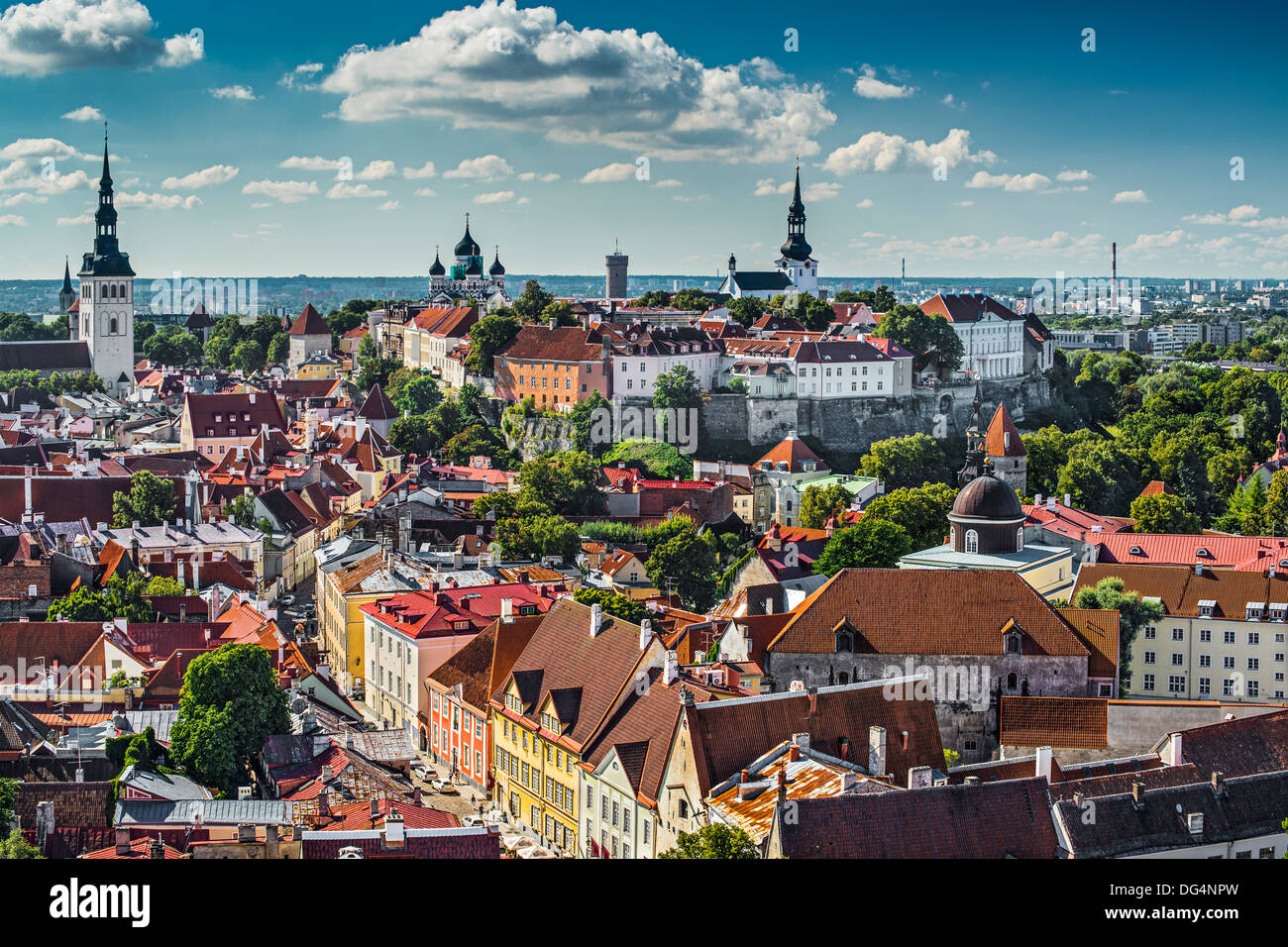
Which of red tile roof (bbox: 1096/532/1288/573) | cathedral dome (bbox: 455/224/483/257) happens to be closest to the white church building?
cathedral dome (bbox: 455/224/483/257)

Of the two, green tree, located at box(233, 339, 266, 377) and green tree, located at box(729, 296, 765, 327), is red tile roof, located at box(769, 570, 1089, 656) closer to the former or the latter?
green tree, located at box(729, 296, 765, 327)

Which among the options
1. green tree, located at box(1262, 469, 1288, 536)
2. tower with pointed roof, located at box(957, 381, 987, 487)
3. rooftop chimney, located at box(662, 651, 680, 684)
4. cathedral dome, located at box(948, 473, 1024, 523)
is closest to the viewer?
rooftop chimney, located at box(662, 651, 680, 684)

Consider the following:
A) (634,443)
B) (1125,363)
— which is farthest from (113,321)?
(1125,363)

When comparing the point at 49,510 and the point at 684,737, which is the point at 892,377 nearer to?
the point at 49,510

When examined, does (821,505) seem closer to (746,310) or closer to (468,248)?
(746,310)

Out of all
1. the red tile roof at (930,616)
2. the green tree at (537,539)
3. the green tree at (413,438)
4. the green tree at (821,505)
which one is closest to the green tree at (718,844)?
the red tile roof at (930,616)
